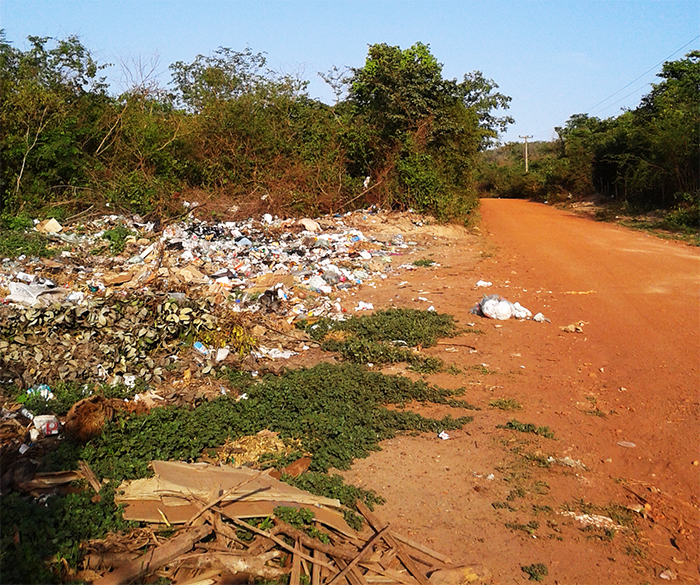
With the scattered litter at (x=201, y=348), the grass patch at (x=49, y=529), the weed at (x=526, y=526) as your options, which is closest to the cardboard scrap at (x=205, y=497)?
the grass patch at (x=49, y=529)

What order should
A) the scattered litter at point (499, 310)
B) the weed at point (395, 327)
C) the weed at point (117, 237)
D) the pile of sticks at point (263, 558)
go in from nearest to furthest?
the pile of sticks at point (263, 558)
the weed at point (395, 327)
the scattered litter at point (499, 310)
the weed at point (117, 237)

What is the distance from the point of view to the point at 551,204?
2281 cm

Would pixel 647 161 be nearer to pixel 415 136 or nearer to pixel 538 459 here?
pixel 415 136

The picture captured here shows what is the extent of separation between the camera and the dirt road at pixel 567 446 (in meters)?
3.09

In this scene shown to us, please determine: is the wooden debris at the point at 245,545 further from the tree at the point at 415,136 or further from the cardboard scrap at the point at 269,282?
the tree at the point at 415,136

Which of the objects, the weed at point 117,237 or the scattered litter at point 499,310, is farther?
the weed at point 117,237

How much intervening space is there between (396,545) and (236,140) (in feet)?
39.2

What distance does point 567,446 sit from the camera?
4082 millimetres

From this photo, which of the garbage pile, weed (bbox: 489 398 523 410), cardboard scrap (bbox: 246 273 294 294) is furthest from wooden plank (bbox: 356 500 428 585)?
cardboard scrap (bbox: 246 273 294 294)

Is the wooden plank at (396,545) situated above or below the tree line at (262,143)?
below

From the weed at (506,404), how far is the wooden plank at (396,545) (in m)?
1.75

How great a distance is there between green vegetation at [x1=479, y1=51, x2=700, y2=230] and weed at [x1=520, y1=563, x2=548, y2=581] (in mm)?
11580

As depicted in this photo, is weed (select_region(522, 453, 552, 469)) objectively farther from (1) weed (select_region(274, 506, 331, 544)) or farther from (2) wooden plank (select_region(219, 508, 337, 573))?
(2) wooden plank (select_region(219, 508, 337, 573))

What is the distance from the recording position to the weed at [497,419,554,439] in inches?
167
